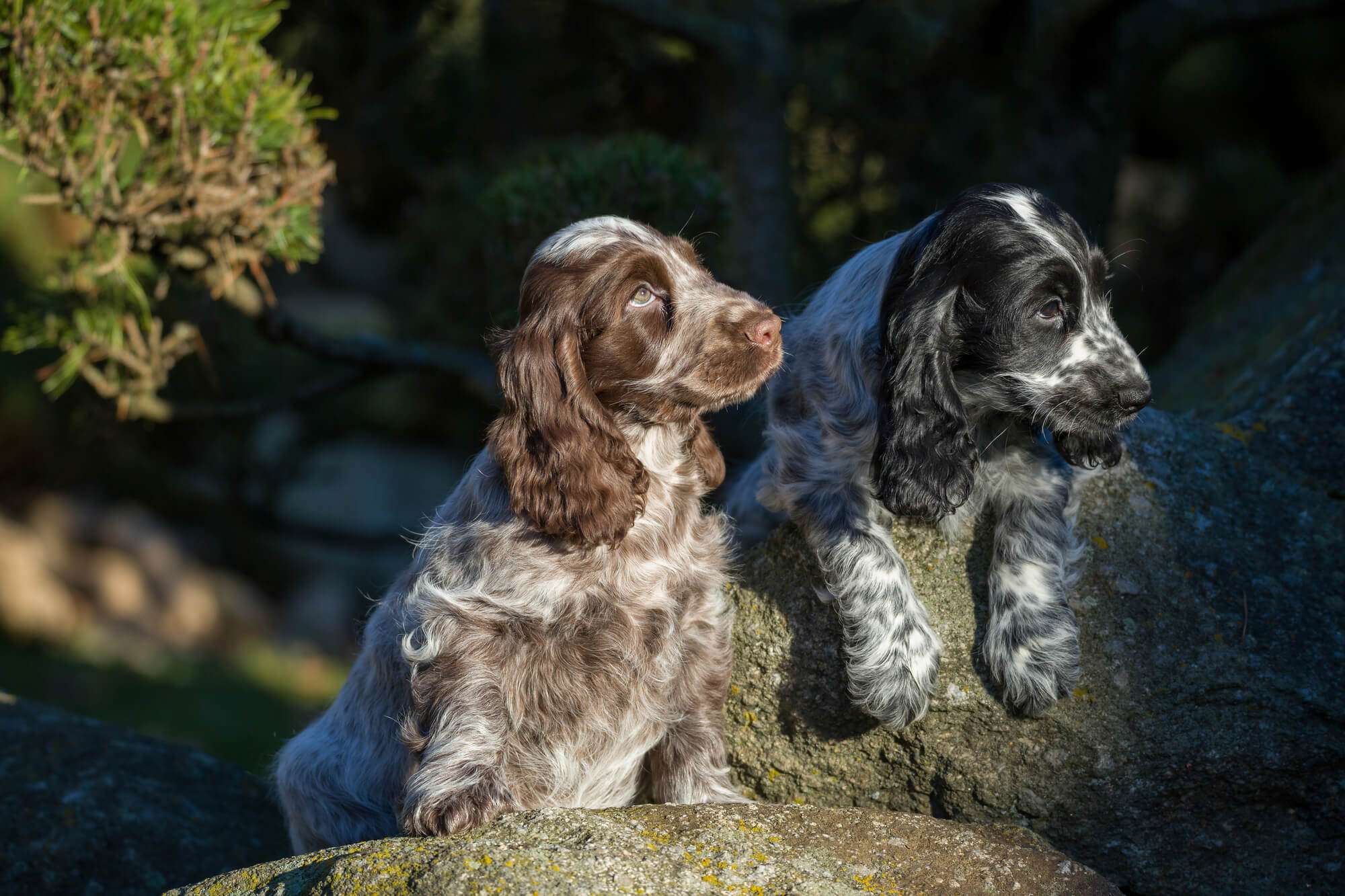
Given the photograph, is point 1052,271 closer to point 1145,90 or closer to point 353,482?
point 1145,90

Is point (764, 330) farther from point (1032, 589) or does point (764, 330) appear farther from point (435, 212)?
point (435, 212)

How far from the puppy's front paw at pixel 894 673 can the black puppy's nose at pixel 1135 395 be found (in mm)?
A: 885

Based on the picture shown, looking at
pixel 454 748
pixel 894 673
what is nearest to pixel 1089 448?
pixel 894 673

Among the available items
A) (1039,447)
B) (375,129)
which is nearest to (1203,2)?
(1039,447)

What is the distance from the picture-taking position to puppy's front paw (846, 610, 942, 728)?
365 centimetres

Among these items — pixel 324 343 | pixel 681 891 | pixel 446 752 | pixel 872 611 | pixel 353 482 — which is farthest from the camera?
pixel 353 482

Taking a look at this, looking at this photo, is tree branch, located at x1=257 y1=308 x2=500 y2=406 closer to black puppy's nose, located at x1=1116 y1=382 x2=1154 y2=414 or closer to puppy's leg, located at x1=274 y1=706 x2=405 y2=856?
puppy's leg, located at x1=274 y1=706 x2=405 y2=856

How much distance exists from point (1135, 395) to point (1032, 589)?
0.68m

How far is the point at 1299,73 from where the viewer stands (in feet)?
42.4

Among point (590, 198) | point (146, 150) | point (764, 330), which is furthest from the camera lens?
point (590, 198)

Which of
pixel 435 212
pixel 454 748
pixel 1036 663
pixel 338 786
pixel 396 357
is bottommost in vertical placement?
pixel 338 786

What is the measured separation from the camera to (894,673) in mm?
3643

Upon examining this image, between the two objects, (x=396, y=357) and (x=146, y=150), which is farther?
(x=396, y=357)

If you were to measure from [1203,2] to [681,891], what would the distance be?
21.2 feet
